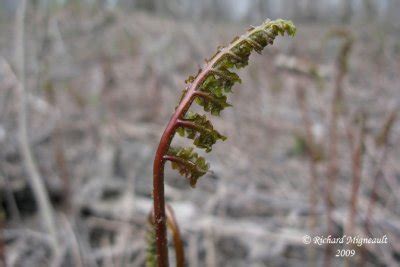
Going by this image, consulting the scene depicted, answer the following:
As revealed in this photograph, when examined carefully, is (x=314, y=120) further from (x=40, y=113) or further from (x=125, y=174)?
(x=40, y=113)

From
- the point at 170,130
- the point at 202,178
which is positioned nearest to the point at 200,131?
the point at 170,130

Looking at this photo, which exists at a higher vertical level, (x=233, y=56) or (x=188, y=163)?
(x=233, y=56)

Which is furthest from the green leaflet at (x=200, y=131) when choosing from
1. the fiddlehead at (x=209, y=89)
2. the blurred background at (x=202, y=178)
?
the blurred background at (x=202, y=178)

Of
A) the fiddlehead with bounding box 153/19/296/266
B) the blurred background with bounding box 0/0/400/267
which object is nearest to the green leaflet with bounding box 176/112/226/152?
the fiddlehead with bounding box 153/19/296/266

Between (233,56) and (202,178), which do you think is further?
(202,178)

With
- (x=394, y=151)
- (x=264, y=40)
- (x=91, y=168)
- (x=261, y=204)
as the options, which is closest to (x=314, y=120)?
(x=394, y=151)

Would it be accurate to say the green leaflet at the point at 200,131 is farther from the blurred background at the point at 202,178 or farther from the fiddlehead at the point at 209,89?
the blurred background at the point at 202,178

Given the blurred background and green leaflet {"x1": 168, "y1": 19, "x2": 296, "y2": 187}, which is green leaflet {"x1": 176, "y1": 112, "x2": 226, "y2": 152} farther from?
the blurred background

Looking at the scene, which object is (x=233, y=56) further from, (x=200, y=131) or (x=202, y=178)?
(x=202, y=178)
